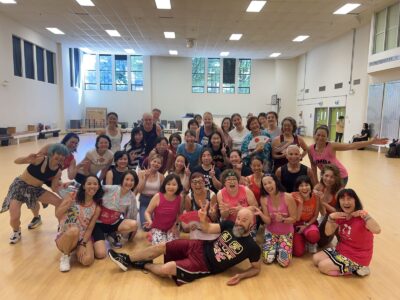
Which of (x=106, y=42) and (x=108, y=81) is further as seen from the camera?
(x=108, y=81)

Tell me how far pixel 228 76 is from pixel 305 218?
2224 centimetres

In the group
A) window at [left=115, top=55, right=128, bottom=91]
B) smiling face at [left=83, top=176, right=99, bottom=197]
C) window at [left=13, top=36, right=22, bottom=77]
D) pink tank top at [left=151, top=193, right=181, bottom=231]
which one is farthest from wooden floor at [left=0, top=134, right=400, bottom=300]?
window at [left=115, top=55, right=128, bottom=91]

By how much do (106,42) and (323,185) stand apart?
18.5 metres

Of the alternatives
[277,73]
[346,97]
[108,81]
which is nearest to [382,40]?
[346,97]

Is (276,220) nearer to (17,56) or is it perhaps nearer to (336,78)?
(17,56)

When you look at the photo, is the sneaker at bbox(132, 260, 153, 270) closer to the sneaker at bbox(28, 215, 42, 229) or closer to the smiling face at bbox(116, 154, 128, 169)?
the smiling face at bbox(116, 154, 128, 169)

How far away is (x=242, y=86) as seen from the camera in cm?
2503

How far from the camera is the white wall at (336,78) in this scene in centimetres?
1528

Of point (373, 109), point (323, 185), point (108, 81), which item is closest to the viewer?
point (323, 185)

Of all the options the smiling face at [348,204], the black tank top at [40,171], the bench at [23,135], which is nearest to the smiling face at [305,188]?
the smiling face at [348,204]

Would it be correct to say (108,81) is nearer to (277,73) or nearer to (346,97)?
(277,73)

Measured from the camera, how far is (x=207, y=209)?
11.6 feet

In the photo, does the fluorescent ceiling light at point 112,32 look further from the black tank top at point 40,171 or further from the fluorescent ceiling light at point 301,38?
A: the black tank top at point 40,171

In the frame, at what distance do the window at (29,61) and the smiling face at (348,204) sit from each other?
17179 millimetres
